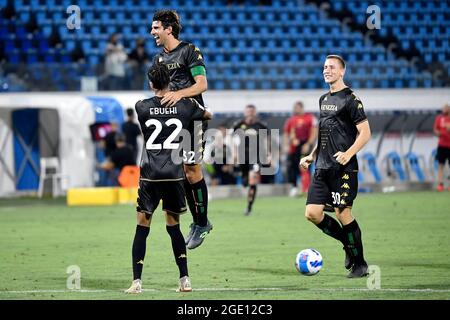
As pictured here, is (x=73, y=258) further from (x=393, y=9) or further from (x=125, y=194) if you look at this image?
(x=393, y=9)

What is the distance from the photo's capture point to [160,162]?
9.72 m

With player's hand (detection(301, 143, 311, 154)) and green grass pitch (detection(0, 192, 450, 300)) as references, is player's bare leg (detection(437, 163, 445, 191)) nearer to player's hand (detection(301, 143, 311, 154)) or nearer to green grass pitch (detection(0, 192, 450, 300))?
player's hand (detection(301, 143, 311, 154))

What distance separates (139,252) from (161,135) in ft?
3.57

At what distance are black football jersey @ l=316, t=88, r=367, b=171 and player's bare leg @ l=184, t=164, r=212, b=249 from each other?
1346 mm

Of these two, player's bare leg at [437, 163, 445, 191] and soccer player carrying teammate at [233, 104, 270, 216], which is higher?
soccer player carrying teammate at [233, 104, 270, 216]

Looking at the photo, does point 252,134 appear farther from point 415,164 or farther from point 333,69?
point 333,69

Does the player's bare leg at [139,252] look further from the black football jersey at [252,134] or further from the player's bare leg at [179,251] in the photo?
the black football jersey at [252,134]

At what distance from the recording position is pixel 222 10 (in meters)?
31.5

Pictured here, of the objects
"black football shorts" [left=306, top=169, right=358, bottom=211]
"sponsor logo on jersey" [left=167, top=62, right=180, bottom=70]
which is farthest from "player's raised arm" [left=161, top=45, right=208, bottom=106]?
"black football shorts" [left=306, top=169, right=358, bottom=211]

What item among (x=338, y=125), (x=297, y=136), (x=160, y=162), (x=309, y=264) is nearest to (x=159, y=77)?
(x=160, y=162)

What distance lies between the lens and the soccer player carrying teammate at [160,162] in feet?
31.8

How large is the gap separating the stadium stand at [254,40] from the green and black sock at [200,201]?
14.0m

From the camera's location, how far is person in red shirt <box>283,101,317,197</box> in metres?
24.5
